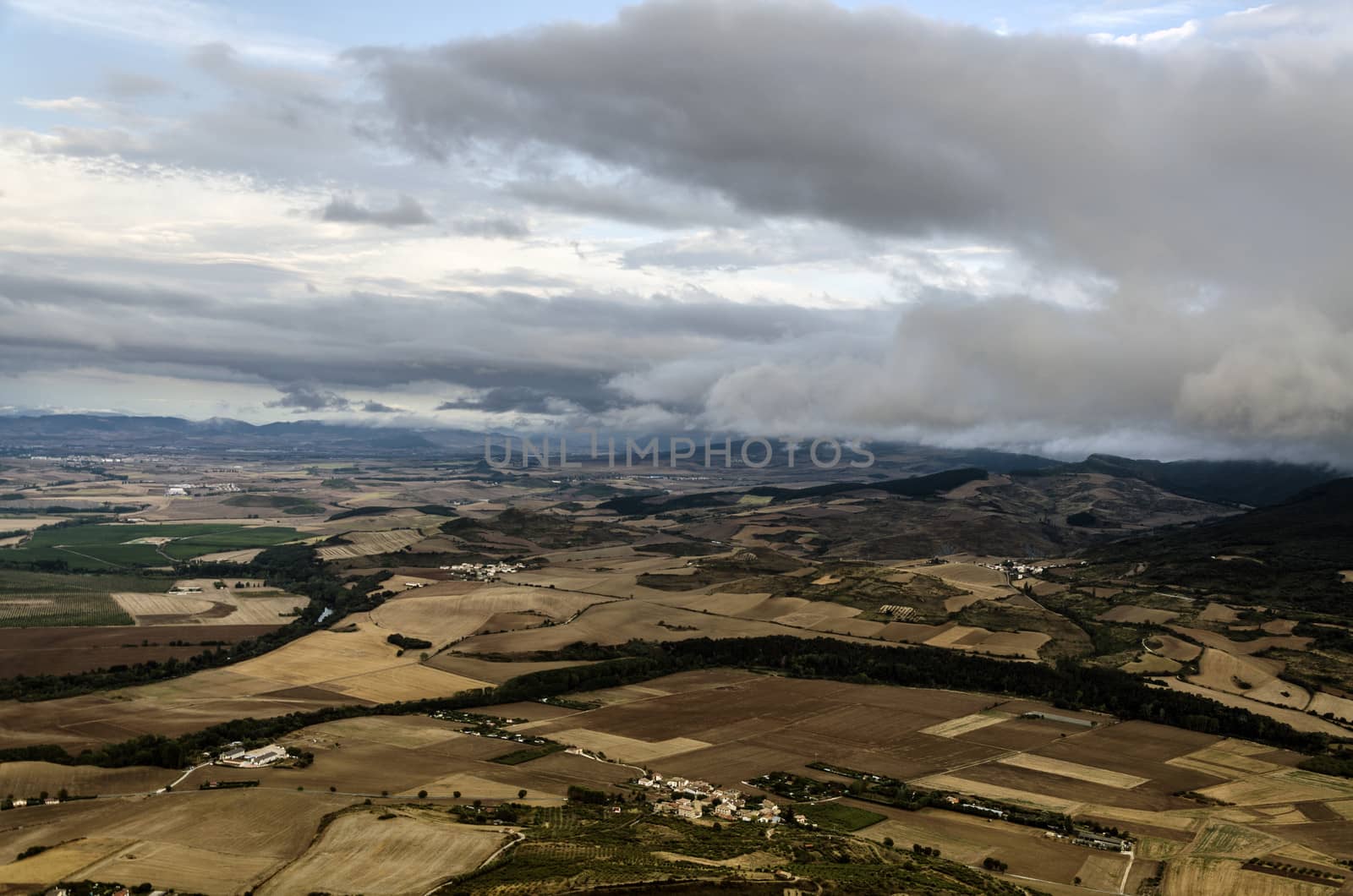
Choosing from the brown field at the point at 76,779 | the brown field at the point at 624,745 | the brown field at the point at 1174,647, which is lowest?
the brown field at the point at 624,745

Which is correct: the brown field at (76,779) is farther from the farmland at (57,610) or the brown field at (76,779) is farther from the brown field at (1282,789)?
the brown field at (1282,789)

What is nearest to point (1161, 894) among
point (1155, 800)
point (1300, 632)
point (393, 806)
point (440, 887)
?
point (1155, 800)

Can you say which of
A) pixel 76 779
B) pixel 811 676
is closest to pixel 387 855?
pixel 76 779

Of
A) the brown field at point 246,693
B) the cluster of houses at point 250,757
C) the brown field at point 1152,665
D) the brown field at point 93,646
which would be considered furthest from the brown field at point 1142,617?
the brown field at point 93,646

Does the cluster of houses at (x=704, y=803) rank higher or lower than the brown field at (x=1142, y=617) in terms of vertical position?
lower

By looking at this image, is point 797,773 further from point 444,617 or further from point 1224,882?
point 444,617

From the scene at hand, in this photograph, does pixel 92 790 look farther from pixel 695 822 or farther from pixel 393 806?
pixel 695 822

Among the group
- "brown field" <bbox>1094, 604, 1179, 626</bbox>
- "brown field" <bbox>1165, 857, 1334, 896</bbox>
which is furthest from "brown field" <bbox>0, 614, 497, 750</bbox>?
"brown field" <bbox>1094, 604, 1179, 626</bbox>
